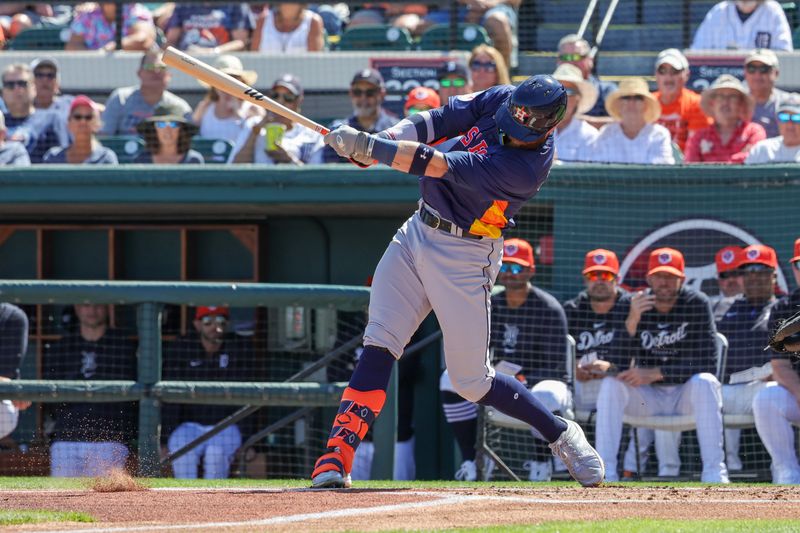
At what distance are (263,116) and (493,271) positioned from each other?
4345 millimetres

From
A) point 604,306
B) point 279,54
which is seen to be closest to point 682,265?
point 604,306

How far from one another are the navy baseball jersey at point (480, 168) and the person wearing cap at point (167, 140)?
3.86 m

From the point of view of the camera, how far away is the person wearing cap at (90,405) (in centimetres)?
741

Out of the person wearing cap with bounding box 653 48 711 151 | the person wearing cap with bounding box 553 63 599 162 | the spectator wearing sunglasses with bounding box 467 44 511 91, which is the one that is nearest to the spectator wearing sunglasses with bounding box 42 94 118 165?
the spectator wearing sunglasses with bounding box 467 44 511 91

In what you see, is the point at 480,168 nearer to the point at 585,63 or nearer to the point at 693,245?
the point at 693,245

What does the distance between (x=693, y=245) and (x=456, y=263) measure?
354cm

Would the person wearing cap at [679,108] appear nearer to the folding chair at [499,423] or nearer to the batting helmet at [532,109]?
the folding chair at [499,423]

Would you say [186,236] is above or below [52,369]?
above

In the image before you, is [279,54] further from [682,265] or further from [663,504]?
[663,504]

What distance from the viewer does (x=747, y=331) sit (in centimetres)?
765

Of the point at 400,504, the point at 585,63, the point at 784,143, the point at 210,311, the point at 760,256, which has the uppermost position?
the point at 585,63

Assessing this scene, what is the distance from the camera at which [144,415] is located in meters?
6.88

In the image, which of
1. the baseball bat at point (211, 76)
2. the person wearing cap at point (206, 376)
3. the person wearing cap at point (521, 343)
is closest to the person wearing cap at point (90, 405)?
the person wearing cap at point (206, 376)

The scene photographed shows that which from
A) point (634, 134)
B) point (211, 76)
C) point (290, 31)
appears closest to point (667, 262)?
point (634, 134)
